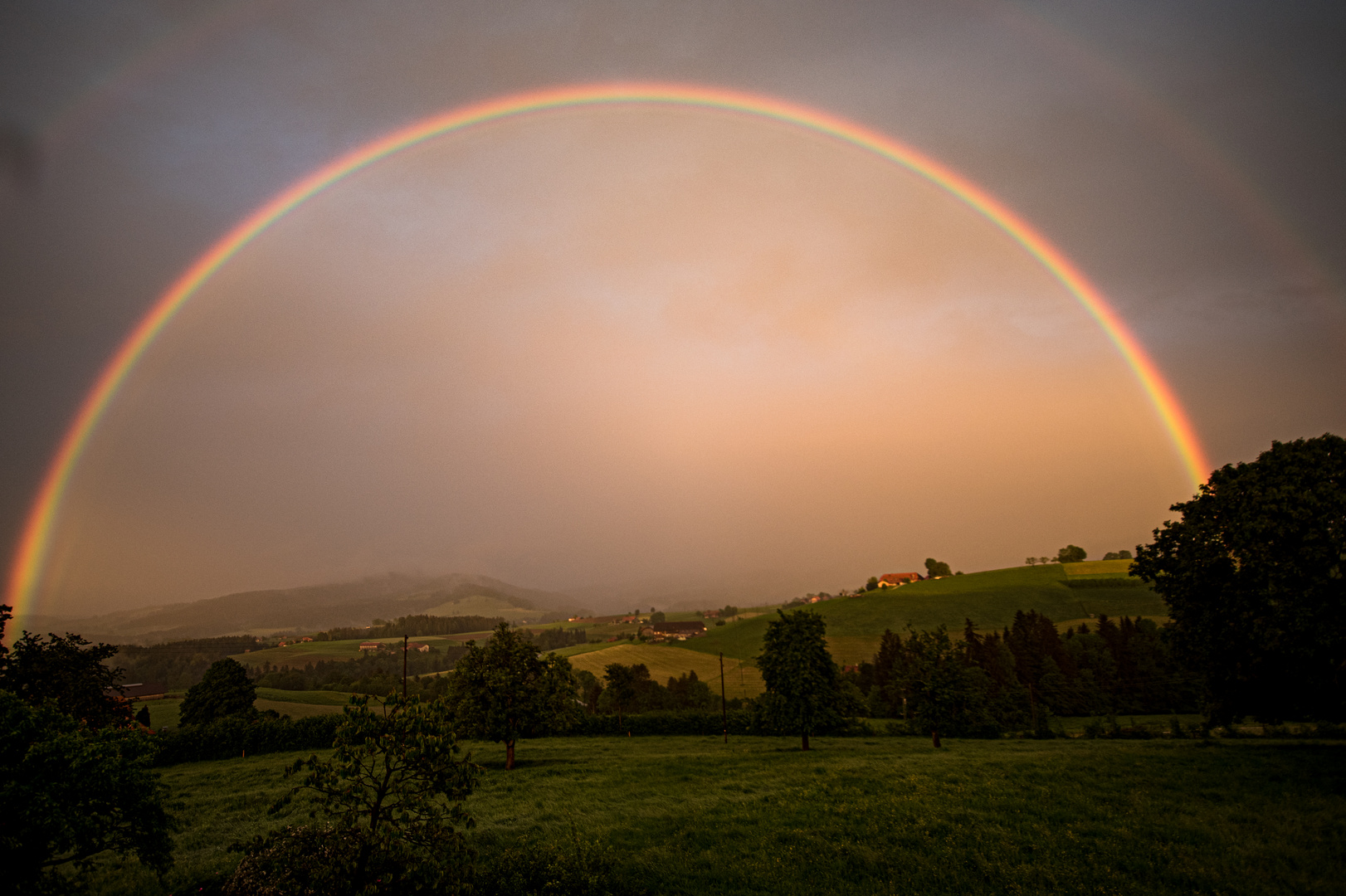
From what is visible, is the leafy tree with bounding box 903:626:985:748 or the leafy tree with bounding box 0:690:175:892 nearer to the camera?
the leafy tree with bounding box 0:690:175:892

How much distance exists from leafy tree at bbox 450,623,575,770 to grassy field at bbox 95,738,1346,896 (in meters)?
4.42

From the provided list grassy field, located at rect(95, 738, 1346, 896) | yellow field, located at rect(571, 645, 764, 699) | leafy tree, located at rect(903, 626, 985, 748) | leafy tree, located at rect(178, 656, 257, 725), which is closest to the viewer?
grassy field, located at rect(95, 738, 1346, 896)

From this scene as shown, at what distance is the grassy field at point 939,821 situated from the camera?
1842 cm

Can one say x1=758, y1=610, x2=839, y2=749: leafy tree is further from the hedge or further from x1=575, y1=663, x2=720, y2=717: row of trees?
the hedge

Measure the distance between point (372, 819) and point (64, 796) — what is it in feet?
18.5

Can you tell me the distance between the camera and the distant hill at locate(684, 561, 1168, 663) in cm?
12200

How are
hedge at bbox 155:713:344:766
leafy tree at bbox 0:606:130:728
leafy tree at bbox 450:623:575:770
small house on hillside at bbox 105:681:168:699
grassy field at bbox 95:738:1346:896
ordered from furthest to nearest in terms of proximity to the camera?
small house on hillside at bbox 105:681:168:699 < hedge at bbox 155:713:344:766 < leafy tree at bbox 450:623:575:770 < leafy tree at bbox 0:606:130:728 < grassy field at bbox 95:738:1346:896

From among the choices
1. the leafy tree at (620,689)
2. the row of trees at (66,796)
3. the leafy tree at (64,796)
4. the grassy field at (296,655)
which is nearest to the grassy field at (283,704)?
the leafy tree at (620,689)

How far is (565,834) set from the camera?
76.6ft

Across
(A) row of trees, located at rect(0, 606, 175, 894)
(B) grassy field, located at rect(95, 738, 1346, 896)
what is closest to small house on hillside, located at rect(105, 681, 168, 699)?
(B) grassy field, located at rect(95, 738, 1346, 896)

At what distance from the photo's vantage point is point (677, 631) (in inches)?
7052

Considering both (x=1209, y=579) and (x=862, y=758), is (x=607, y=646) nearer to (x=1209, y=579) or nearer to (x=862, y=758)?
(x=862, y=758)

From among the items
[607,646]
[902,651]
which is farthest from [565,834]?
[607,646]

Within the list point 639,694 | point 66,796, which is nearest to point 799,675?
point 66,796
